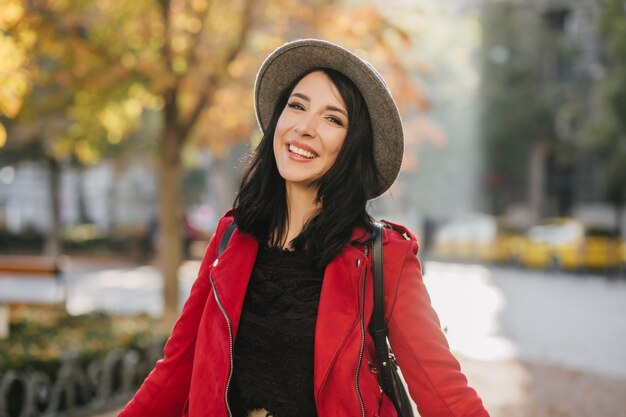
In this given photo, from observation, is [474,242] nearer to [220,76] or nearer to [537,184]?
[537,184]

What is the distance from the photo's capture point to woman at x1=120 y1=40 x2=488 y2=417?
2045 millimetres

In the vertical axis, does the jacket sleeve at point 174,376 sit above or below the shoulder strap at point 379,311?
below

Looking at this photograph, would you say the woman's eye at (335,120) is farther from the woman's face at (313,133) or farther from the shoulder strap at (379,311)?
the shoulder strap at (379,311)

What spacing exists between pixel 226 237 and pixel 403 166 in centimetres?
808

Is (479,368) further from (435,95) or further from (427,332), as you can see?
(435,95)

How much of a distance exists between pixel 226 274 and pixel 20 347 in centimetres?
493

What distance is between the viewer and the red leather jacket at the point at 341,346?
6.61 feet

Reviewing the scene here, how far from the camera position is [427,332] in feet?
6.68

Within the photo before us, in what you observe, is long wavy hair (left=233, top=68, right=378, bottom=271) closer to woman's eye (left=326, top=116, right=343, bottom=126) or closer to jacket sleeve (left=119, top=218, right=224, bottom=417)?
woman's eye (left=326, top=116, right=343, bottom=126)

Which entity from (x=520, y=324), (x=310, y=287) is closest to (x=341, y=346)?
(x=310, y=287)

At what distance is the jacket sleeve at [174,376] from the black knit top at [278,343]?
15 centimetres

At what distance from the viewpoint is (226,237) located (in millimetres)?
2412

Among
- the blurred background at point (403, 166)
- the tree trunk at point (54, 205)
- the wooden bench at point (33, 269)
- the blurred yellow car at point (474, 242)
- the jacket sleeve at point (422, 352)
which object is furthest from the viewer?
the blurred yellow car at point (474, 242)

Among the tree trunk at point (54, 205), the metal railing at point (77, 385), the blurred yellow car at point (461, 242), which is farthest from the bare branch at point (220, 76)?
the blurred yellow car at point (461, 242)
